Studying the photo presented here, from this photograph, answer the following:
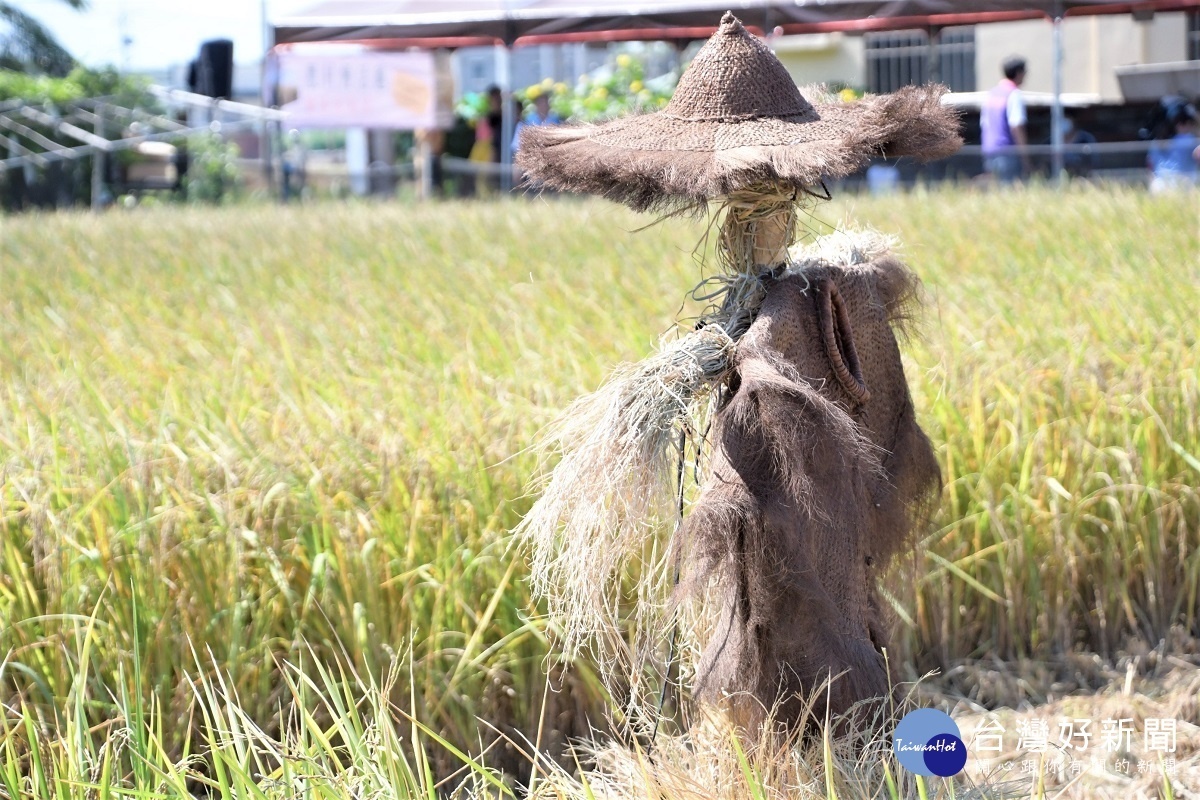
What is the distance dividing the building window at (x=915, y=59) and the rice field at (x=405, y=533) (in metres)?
11.0

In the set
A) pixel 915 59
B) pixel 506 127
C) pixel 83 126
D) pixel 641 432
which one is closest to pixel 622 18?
pixel 506 127

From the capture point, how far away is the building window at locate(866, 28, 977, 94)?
1366cm

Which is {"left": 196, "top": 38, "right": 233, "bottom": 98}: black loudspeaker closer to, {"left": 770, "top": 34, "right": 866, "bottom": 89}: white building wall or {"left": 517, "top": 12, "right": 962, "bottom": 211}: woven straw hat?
{"left": 770, "top": 34, "right": 866, "bottom": 89}: white building wall

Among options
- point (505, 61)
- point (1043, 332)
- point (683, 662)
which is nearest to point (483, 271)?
point (1043, 332)

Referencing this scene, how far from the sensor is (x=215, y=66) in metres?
11.1

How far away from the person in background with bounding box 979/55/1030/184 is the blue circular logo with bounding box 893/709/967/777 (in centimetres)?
678

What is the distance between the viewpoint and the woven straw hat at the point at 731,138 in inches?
55.8

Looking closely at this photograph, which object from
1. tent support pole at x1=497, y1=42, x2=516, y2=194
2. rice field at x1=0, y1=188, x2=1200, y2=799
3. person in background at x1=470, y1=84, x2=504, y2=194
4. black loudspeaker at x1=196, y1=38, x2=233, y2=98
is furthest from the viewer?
black loudspeaker at x1=196, y1=38, x2=233, y2=98

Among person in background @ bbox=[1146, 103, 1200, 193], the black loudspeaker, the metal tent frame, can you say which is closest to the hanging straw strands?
person in background @ bbox=[1146, 103, 1200, 193]

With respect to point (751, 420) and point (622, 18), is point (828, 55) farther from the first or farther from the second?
point (751, 420)

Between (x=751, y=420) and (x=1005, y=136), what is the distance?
278 inches

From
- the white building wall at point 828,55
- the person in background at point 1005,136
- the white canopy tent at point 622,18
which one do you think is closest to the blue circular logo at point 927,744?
the person in background at point 1005,136

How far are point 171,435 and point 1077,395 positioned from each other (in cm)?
182

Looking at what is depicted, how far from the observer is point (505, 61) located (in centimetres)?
1019
